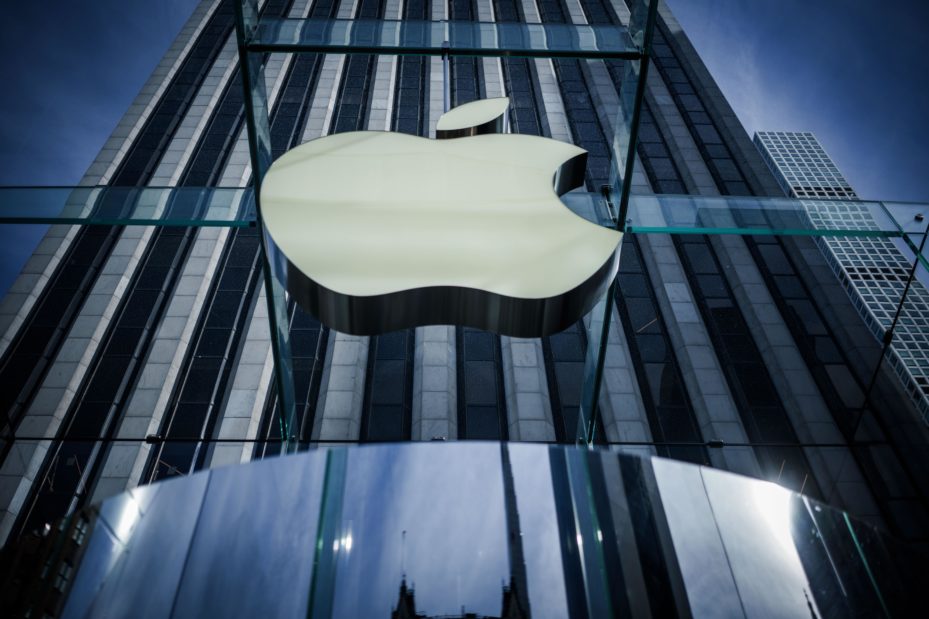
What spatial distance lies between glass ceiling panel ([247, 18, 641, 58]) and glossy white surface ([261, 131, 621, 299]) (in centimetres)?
91

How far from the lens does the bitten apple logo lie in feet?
13.4

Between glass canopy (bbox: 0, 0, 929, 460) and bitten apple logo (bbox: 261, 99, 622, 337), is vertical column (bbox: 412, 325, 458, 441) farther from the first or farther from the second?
bitten apple logo (bbox: 261, 99, 622, 337)

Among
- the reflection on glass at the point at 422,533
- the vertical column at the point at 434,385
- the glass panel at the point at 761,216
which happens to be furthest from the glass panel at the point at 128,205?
the vertical column at the point at 434,385

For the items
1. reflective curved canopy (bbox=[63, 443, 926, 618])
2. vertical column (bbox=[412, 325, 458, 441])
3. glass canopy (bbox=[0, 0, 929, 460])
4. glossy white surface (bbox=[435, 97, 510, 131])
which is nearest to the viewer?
reflective curved canopy (bbox=[63, 443, 926, 618])

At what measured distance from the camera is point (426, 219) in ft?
15.2

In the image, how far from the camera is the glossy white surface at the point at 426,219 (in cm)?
417

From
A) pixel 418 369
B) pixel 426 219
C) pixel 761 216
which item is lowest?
pixel 418 369

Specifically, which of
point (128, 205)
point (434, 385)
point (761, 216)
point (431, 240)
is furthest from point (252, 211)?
point (434, 385)

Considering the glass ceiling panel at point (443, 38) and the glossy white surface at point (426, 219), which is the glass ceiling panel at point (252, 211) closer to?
the glossy white surface at point (426, 219)

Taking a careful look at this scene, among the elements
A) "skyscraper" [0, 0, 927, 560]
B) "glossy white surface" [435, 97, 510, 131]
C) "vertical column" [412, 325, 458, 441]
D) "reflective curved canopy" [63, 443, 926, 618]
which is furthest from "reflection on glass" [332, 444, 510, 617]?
"vertical column" [412, 325, 458, 441]

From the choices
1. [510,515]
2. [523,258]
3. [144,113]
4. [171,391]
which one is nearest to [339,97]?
[144,113]

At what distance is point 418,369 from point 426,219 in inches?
467

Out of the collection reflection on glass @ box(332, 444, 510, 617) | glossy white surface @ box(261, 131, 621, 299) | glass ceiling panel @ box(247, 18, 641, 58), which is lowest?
reflection on glass @ box(332, 444, 510, 617)

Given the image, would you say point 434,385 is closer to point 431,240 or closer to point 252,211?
point 252,211
